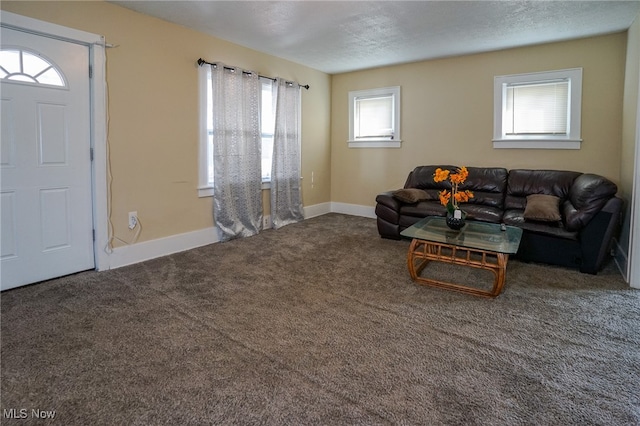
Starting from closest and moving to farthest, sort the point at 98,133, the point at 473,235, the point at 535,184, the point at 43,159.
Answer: the point at 43,159 < the point at 473,235 < the point at 98,133 < the point at 535,184

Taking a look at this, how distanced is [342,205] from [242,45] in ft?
10.2

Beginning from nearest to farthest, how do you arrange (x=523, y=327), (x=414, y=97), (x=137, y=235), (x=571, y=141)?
(x=523, y=327) → (x=137, y=235) → (x=571, y=141) → (x=414, y=97)

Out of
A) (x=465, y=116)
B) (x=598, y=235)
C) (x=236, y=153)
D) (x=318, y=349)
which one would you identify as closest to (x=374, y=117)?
(x=465, y=116)

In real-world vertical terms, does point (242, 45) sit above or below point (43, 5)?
above

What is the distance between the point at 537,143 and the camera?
473 centimetres

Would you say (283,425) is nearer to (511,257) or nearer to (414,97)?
(511,257)

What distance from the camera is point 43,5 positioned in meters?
3.01

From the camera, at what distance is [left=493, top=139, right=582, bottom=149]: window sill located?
4508mm

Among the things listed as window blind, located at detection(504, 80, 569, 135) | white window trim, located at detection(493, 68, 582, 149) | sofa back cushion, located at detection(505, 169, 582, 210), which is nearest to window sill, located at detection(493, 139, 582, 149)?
white window trim, located at detection(493, 68, 582, 149)

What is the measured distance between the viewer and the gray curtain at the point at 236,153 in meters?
4.48

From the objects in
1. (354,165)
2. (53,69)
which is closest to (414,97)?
(354,165)

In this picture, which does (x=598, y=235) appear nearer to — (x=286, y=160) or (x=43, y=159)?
(x=286, y=160)

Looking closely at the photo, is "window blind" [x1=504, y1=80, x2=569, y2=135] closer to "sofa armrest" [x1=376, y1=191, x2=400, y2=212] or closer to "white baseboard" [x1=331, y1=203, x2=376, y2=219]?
"sofa armrest" [x1=376, y1=191, x2=400, y2=212]

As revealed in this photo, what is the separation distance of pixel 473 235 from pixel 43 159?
3.74 meters
